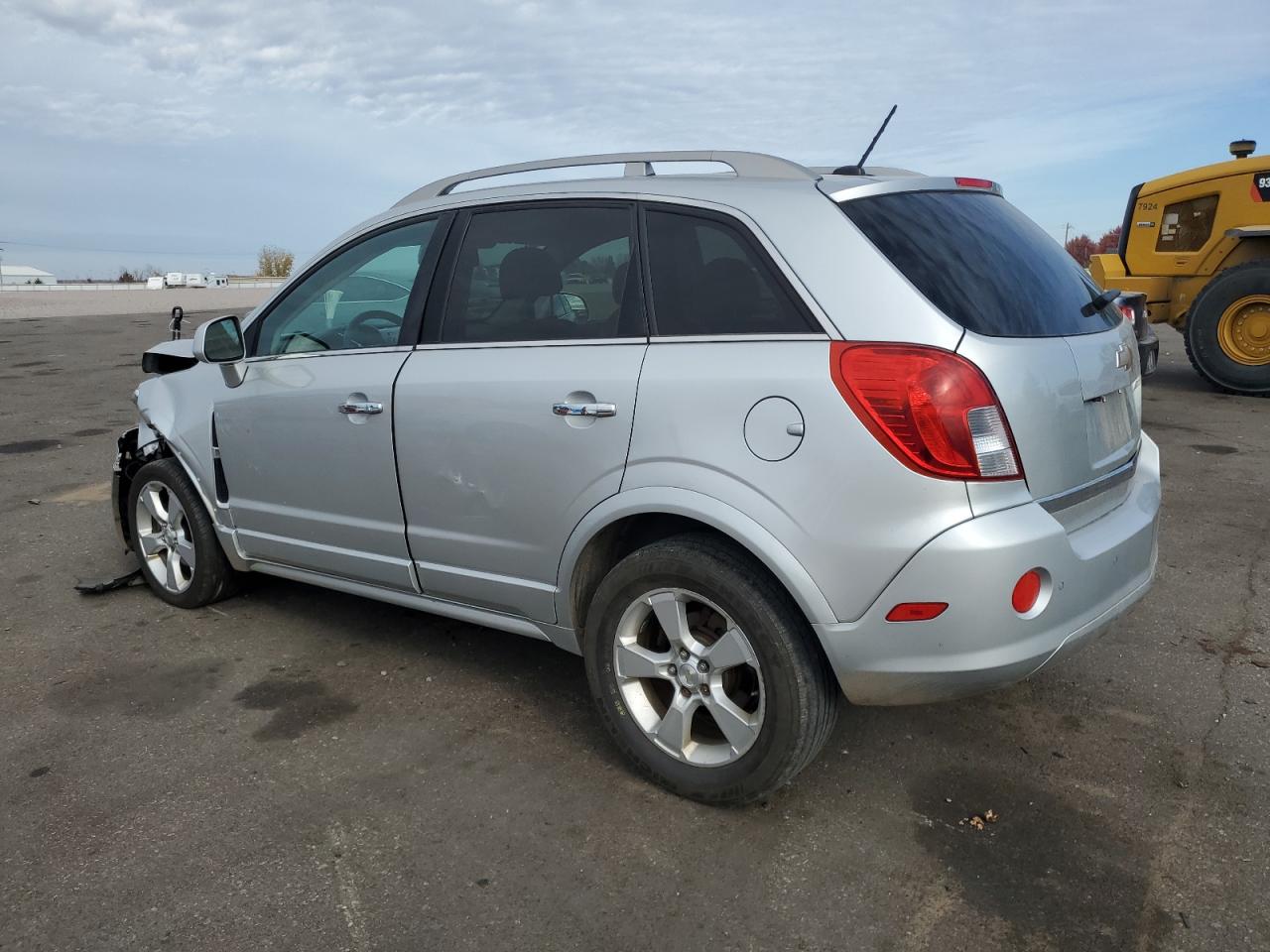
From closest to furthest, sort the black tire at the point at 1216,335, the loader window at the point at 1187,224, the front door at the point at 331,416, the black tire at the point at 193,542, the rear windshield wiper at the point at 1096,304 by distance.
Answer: the rear windshield wiper at the point at 1096,304, the front door at the point at 331,416, the black tire at the point at 193,542, the black tire at the point at 1216,335, the loader window at the point at 1187,224

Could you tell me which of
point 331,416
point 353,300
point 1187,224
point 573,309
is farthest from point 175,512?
point 1187,224

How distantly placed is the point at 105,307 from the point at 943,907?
34178mm

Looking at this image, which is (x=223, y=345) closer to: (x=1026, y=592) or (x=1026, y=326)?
(x=1026, y=326)

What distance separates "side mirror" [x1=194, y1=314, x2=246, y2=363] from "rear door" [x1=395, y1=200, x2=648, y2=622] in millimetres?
981

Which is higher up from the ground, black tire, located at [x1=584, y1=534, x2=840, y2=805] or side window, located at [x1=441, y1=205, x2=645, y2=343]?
side window, located at [x1=441, y1=205, x2=645, y2=343]

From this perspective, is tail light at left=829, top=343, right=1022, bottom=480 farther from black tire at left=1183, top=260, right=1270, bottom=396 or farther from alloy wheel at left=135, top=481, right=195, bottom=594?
black tire at left=1183, top=260, right=1270, bottom=396

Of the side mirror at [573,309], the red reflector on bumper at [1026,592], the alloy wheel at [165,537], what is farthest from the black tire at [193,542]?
the red reflector on bumper at [1026,592]

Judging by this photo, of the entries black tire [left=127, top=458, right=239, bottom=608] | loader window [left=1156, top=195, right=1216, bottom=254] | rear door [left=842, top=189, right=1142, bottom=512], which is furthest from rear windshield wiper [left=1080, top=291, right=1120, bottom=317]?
loader window [left=1156, top=195, right=1216, bottom=254]

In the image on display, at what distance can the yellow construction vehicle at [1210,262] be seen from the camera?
32.0 feet

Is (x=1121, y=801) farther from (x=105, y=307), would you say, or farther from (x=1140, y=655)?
(x=105, y=307)

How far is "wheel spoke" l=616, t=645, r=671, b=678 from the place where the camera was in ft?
9.82

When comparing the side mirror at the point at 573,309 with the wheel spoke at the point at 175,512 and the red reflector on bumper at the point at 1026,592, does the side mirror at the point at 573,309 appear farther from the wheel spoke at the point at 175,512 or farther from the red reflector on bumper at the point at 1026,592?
the wheel spoke at the point at 175,512

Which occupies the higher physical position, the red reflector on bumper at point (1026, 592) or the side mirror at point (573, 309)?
the side mirror at point (573, 309)

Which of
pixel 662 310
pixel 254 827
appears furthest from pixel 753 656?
pixel 254 827
